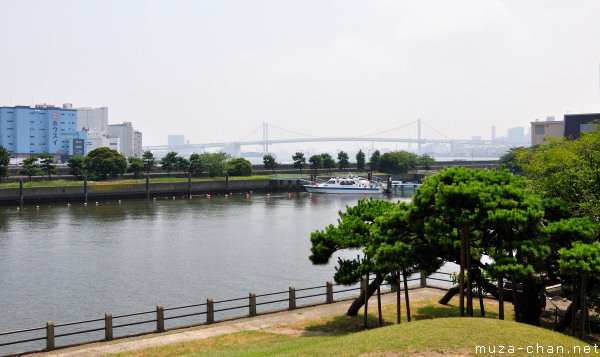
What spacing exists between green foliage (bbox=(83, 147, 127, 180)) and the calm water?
59.4 ft

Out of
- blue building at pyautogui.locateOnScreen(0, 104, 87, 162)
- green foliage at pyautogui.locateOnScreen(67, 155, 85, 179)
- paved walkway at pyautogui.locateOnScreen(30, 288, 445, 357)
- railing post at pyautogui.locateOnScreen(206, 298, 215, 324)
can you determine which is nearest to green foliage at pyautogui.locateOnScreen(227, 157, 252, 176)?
green foliage at pyautogui.locateOnScreen(67, 155, 85, 179)

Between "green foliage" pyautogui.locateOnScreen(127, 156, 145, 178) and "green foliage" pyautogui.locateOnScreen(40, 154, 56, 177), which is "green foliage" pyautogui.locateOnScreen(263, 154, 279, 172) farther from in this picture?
"green foliage" pyautogui.locateOnScreen(40, 154, 56, 177)

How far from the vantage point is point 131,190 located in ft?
300

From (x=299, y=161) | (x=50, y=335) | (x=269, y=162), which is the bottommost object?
(x=50, y=335)

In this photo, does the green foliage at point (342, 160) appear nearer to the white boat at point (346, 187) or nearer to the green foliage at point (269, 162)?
the green foliage at point (269, 162)

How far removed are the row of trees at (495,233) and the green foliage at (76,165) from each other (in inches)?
3071

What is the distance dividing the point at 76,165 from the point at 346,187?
4755cm

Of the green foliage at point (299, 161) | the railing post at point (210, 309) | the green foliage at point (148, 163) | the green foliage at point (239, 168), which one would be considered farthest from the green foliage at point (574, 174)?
the green foliage at point (299, 161)

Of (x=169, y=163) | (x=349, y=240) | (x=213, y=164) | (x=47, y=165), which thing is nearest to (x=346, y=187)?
(x=213, y=164)

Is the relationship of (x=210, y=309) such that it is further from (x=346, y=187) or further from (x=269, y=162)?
(x=269, y=162)

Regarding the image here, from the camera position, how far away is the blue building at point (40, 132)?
606 ft

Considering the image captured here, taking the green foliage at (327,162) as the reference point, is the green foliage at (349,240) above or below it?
below

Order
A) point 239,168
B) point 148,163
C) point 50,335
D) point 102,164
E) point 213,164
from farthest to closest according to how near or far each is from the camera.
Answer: point 239,168, point 213,164, point 148,163, point 102,164, point 50,335

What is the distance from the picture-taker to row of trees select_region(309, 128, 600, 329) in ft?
57.9
